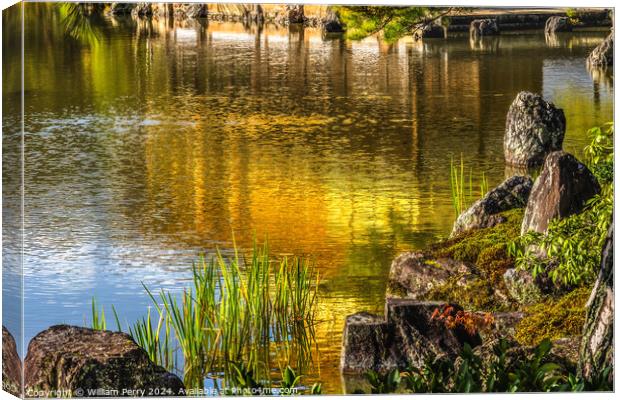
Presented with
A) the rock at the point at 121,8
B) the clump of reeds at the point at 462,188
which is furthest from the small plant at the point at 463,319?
the rock at the point at 121,8

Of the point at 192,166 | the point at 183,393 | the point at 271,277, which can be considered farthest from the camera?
the point at 192,166

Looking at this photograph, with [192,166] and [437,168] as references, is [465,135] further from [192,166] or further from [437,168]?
[192,166]

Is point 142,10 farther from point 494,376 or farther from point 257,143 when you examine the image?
point 494,376

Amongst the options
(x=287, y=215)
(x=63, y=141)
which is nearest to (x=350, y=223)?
(x=287, y=215)

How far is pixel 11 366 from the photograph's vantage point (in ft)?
36.4

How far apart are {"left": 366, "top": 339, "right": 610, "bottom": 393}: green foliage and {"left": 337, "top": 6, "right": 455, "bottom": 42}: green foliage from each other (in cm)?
294

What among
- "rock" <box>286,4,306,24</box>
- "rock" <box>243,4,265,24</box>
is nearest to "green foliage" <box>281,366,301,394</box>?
"rock" <box>243,4,265,24</box>

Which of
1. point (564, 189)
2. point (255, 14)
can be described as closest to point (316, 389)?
point (564, 189)

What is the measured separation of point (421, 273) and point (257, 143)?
5.98 ft

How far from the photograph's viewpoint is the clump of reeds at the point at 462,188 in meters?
13.2

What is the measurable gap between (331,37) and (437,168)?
129 centimetres

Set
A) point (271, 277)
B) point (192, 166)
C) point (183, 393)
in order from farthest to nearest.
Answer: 1. point (192, 166)
2. point (271, 277)
3. point (183, 393)

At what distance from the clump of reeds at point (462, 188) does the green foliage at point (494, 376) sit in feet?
6.74

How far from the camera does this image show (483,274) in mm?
12492
